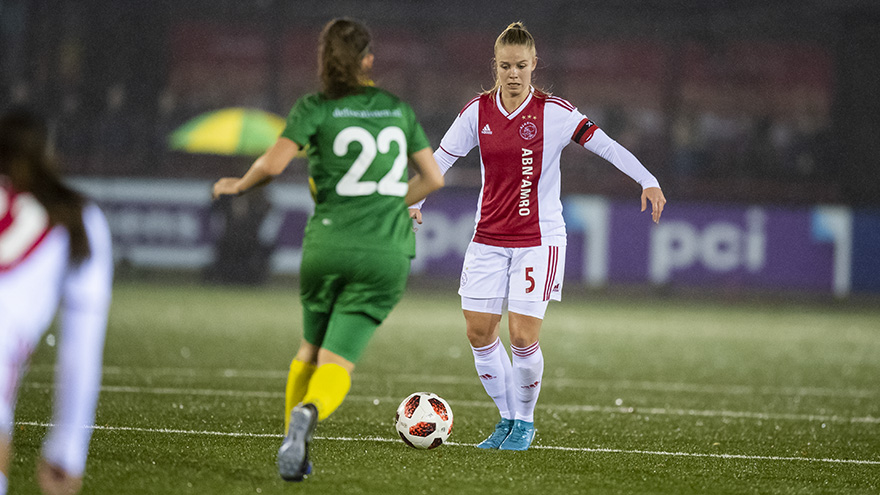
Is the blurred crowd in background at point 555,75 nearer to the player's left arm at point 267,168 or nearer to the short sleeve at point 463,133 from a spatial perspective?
the short sleeve at point 463,133

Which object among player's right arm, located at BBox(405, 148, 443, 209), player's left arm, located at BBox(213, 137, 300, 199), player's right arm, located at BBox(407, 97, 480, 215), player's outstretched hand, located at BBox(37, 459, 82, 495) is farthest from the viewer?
player's right arm, located at BBox(407, 97, 480, 215)

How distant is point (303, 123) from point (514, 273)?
70.1 inches

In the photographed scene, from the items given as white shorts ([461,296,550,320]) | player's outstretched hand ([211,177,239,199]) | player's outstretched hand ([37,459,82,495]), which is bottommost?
white shorts ([461,296,550,320])

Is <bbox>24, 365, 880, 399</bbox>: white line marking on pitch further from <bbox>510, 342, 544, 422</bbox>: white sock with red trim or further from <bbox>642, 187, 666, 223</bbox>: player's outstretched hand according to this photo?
<bbox>642, 187, 666, 223</bbox>: player's outstretched hand

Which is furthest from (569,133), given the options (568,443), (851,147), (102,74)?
(102,74)

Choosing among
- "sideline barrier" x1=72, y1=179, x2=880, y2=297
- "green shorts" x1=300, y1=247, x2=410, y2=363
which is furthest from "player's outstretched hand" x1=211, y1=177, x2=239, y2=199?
"sideline barrier" x1=72, y1=179, x2=880, y2=297

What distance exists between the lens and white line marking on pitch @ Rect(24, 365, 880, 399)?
8773mm

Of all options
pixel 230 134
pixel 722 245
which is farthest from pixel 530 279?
pixel 230 134

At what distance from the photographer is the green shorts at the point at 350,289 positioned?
464 cm

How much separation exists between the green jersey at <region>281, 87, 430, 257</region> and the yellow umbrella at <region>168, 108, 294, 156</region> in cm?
1253

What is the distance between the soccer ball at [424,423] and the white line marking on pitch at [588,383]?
9.51 ft

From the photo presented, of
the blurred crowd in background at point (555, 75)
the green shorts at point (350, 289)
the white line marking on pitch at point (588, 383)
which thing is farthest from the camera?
the blurred crowd in background at point (555, 75)

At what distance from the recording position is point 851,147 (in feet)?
76.1

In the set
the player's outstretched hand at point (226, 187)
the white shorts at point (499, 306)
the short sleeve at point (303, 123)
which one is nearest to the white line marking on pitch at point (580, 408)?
the white shorts at point (499, 306)
